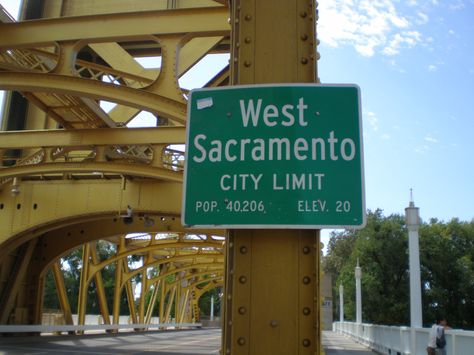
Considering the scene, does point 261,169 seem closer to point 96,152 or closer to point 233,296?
point 233,296

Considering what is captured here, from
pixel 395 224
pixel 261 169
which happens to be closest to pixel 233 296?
pixel 261 169

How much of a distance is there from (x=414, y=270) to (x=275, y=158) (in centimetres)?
1332

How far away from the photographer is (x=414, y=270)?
15648mm

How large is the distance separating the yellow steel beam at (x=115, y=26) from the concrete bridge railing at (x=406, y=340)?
766cm

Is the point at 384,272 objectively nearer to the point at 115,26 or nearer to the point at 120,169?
the point at 120,169

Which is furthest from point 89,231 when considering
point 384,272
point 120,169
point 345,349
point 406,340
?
point 384,272

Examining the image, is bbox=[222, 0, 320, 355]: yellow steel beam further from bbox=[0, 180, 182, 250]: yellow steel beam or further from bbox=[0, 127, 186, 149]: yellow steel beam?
bbox=[0, 180, 182, 250]: yellow steel beam

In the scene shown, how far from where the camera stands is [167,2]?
17.6m

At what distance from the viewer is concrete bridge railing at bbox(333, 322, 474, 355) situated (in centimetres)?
1096

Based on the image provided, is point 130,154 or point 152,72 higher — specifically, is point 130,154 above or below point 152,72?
below

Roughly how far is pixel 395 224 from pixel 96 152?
129ft

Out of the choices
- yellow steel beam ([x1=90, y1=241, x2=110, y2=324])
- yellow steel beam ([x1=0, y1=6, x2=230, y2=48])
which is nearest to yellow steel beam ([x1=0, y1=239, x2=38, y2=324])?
yellow steel beam ([x1=90, y1=241, x2=110, y2=324])

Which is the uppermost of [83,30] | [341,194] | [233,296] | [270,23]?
[83,30]

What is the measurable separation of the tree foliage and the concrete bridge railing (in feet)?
60.1
